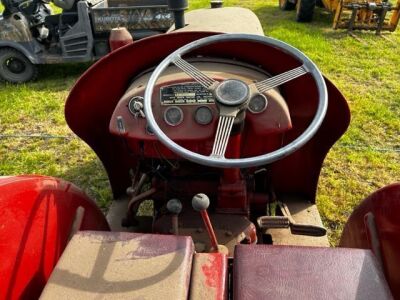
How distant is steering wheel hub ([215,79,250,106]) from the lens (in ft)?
4.56

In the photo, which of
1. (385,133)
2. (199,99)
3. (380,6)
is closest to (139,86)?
(199,99)

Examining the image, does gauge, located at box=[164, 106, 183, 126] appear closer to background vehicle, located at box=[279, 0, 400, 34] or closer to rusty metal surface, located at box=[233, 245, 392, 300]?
rusty metal surface, located at box=[233, 245, 392, 300]

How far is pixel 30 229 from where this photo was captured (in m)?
1.39

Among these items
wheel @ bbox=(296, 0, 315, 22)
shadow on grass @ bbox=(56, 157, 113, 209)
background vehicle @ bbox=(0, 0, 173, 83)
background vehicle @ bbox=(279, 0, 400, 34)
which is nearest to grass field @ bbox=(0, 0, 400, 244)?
shadow on grass @ bbox=(56, 157, 113, 209)

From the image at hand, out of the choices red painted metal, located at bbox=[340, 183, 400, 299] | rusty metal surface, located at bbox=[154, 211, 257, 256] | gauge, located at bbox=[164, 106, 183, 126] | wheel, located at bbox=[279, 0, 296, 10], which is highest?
gauge, located at bbox=[164, 106, 183, 126]

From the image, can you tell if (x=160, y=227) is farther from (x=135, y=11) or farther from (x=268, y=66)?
(x=135, y=11)

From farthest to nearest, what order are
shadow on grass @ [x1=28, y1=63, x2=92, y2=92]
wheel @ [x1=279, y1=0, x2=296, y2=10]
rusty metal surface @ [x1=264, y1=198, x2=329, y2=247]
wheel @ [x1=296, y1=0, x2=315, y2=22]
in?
wheel @ [x1=279, y1=0, x2=296, y2=10]
wheel @ [x1=296, y1=0, x2=315, y2=22]
shadow on grass @ [x1=28, y1=63, x2=92, y2=92]
rusty metal surface @ [x1=264, y1=198, x2=329, y2=247]

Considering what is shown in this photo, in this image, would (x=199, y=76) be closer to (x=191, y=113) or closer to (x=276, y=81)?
(x=191, y=113)

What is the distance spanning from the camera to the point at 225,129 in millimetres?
1403

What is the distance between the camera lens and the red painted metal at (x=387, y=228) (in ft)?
4.74

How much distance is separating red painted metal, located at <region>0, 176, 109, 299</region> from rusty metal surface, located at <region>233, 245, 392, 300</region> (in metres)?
0.68

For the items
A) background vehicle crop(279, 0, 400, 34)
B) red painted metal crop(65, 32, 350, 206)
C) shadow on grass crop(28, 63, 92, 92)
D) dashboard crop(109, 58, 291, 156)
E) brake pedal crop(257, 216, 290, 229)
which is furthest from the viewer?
background vehicle crop(279, 0, 400, 34)

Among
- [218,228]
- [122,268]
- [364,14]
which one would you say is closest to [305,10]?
[364,14]

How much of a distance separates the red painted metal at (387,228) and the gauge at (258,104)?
0.58 m
